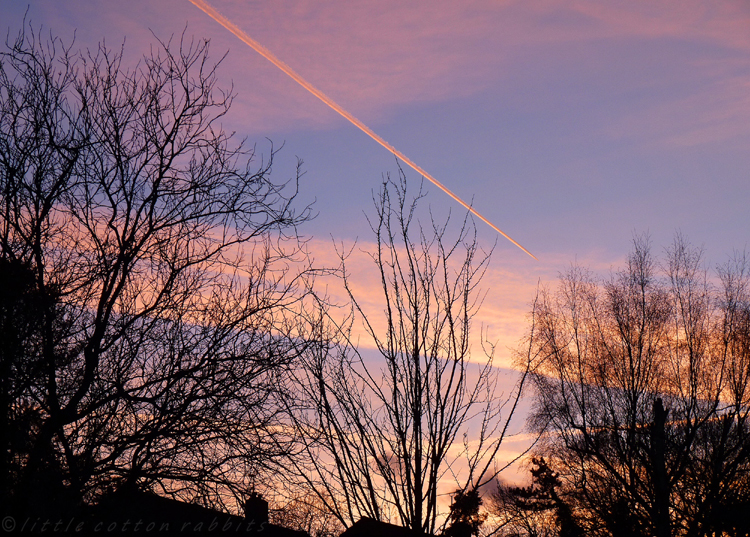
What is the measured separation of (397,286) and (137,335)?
3.60 metres

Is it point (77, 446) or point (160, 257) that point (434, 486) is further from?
point (160, 257)

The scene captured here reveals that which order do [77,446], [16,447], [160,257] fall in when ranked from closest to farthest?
[16,447] < [77,446] < [160,257]

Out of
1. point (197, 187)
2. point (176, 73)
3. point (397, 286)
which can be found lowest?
point (397, 286)

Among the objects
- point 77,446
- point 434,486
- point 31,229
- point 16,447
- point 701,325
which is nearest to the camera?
point 434,486

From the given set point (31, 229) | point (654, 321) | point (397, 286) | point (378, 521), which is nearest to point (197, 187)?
point (31, 229)

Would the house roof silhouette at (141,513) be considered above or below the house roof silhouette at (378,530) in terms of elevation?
below

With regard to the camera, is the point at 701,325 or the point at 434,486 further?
the point at 701,325

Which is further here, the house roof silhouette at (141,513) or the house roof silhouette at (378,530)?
the house roof silhouette at (141,513)

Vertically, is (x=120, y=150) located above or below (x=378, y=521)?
above

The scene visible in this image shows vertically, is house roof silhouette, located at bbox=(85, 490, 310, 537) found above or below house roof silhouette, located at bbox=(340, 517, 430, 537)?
below

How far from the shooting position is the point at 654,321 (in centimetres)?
1436

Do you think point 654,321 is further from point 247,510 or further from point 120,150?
point 120,150

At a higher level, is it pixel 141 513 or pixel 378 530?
pixel 378 530

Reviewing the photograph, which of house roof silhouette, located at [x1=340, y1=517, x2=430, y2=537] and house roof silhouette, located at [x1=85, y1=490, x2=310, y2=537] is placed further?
house roof silhouette, located at [x1=85, y1=490, x2=310, y2=537]
